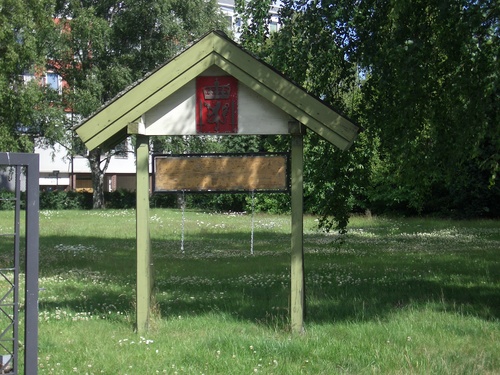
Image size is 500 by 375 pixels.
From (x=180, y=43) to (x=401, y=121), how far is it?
→ 125 ft

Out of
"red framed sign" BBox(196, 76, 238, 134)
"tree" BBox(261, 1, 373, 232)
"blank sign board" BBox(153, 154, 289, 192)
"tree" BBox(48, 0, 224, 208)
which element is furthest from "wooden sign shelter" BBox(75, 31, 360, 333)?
"tree" BBox(48, 0, 224, 208)

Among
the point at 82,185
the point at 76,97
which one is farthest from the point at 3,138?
the point at 82,185

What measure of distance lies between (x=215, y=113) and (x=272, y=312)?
10.1 ft

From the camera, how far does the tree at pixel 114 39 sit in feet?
155

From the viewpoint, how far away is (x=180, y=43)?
4825 centimetres

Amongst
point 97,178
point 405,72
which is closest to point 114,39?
point 97,178

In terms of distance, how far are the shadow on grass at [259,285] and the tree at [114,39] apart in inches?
1070

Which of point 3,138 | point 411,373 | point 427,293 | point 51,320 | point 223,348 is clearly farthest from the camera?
point 3,138

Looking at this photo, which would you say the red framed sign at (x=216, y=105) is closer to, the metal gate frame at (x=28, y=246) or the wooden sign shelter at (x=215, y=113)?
the wooden sign shelter at (x=215, y=113)

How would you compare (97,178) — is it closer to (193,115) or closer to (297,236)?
(193,115)

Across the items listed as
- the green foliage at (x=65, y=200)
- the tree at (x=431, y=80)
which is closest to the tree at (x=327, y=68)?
the tree at (x=431, y=80)

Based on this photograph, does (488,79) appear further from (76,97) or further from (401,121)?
(76,97)

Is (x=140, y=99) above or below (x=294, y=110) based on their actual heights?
above

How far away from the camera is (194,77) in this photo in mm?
9641
